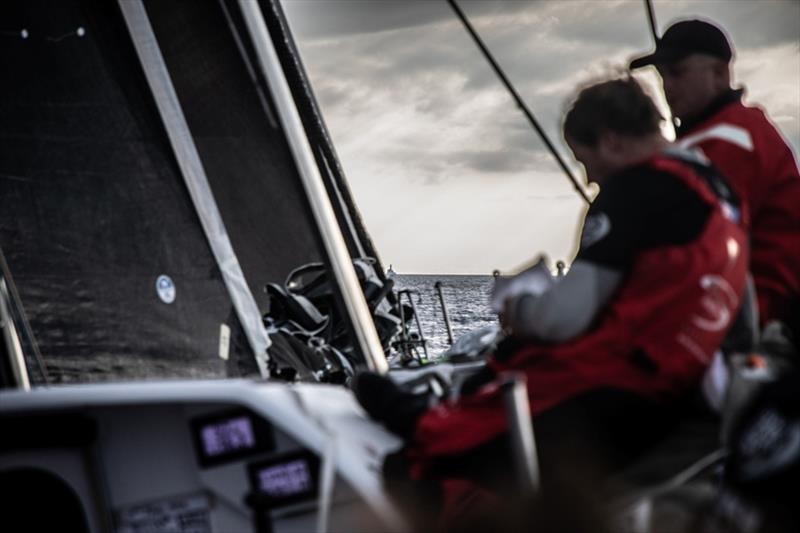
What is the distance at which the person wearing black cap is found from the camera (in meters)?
3.24

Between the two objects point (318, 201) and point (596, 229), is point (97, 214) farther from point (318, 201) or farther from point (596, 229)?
point (596, 229)

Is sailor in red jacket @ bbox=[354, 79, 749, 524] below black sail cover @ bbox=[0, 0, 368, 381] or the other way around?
below

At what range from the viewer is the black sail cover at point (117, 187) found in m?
6.21

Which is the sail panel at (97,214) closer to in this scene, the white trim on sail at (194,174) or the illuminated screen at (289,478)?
the white trim on sail at (194,174)

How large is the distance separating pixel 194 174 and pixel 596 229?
14.5 ft

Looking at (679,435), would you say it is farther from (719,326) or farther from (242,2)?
(242,2)

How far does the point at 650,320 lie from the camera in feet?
8.61

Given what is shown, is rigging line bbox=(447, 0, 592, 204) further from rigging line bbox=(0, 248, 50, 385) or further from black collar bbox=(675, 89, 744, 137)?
rigging line bbox=(0, 248, 50, 385)

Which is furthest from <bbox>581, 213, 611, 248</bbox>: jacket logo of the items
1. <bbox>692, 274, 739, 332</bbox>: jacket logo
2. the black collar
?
the black collar

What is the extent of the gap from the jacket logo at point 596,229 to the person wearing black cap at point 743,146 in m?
0.68

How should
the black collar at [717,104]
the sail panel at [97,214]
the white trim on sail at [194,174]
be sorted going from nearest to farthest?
the black collar at [717,104]
the sail panel at [97,214]
the white trim on sail at [194,174]

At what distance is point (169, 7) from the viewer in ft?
22.2

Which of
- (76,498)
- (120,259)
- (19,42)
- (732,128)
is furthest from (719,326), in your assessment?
(19,42)

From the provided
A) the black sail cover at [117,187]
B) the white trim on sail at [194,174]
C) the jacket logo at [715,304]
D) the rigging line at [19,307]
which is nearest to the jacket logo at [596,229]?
the jacket logo at [715,304]
